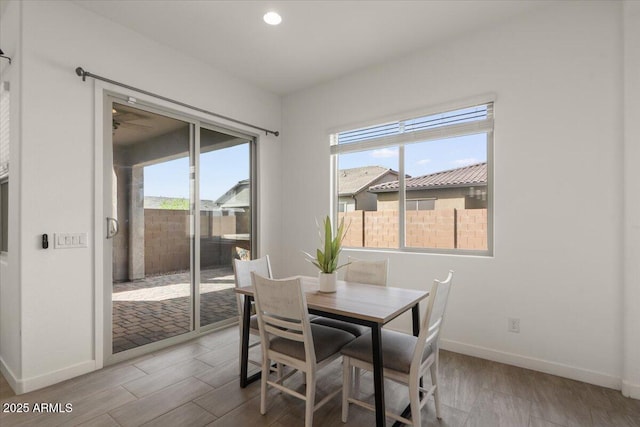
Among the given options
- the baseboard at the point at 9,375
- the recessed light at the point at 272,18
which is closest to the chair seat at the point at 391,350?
the baseboard at the point at 9,375

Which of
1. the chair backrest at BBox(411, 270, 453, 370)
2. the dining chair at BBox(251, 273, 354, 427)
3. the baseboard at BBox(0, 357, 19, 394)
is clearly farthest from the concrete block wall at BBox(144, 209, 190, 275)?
the chair backrest at BBox(411, 270, 453, 370)

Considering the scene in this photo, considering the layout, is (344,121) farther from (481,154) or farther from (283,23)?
(481,154)

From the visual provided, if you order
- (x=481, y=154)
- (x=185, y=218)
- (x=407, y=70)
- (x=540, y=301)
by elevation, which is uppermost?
(x=407, y=70)

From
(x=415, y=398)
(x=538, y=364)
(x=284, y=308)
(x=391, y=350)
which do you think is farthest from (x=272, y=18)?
(x=538, y=364)

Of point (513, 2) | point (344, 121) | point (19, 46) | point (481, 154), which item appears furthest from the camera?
point (344, 121)

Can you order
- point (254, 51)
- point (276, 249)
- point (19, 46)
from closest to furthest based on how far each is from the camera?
point (19, 46)
point (254, 51)
point (276, 249)

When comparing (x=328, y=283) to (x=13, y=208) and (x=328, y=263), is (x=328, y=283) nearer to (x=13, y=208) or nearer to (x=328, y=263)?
(x=328, y=263)

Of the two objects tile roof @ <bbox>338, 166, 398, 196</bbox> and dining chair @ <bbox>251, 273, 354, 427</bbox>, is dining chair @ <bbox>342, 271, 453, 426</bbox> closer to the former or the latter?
dining chair @ <bbox>251, 273, 354, 427</bbox>

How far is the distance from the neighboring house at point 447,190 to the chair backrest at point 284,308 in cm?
201

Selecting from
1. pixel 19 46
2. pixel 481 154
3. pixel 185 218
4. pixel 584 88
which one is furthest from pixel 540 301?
pixel 19 46

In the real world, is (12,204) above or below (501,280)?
above

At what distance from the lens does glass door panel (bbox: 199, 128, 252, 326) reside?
A: 142 inches

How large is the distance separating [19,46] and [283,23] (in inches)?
77.6

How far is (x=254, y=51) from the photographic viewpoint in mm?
3336
